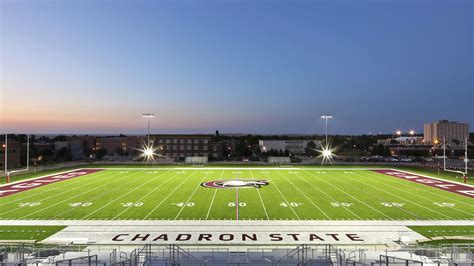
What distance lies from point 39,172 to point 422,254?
52.5m

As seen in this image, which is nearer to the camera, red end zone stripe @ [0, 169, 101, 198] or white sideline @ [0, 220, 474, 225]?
white sideline @ [0, 220, 474, 225]

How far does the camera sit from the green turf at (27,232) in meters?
21.6

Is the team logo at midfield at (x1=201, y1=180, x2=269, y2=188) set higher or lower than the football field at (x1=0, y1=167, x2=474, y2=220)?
higher

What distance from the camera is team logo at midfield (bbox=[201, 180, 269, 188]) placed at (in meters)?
41.4

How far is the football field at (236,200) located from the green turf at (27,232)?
8.59 feet

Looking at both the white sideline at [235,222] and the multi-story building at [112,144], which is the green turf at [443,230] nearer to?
the white sideline at [235,222]

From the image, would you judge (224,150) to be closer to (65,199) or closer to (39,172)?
(39,172)

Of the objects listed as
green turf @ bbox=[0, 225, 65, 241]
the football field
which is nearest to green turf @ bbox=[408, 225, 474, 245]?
the football field

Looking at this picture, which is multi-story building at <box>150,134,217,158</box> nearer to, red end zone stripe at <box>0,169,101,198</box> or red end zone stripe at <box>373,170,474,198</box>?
red end zone stripe at <box>0,169,101,198</box>

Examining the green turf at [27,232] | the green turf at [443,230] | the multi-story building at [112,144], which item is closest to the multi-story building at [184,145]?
the multi-story building at [112,144]

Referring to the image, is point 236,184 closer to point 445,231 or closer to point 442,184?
point 442,184

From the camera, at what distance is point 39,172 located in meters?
55.2

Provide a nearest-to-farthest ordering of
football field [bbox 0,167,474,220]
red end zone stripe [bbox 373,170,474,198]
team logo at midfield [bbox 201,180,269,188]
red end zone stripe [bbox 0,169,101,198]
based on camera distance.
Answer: football field [bbox 0,167,474,220] → red end zone stripe [bbox 0,169,101,198] → red end zone stripe [bbox 373,170,474,198] → team logo at midfield [bbox 201,180,269,188]

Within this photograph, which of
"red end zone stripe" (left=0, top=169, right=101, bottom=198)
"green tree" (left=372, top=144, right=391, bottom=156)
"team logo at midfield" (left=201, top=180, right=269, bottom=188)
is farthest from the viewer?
"green tree" (left=372, top=144, right=391, bottom=156)
